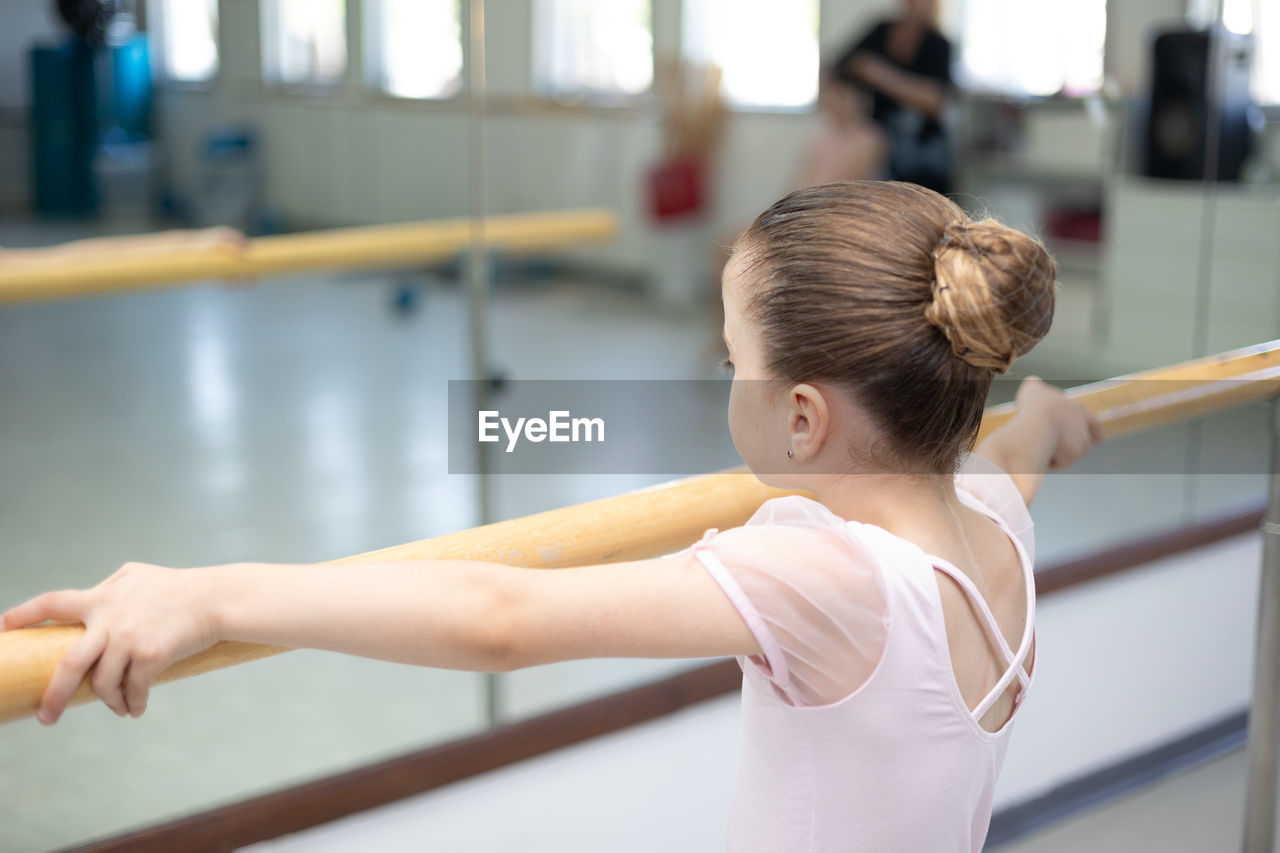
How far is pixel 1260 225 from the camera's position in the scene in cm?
329

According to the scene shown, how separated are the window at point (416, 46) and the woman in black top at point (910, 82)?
113 cm

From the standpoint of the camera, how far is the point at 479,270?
7.54 ft

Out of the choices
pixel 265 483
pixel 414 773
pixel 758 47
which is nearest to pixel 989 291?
pixel 414 773

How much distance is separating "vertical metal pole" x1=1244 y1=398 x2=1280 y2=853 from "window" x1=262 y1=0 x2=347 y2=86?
5.79ft

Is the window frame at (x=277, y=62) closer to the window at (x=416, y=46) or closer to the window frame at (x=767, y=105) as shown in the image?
the window at (x=416, y=46)

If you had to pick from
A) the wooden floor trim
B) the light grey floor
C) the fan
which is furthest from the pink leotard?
the fan

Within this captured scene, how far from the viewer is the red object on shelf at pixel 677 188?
2.82 metres

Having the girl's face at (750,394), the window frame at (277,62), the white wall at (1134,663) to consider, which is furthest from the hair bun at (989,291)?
the window frame at (277,62)

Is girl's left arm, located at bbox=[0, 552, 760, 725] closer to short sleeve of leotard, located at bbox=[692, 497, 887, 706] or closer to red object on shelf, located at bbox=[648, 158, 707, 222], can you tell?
short sleeve of leotard, located at bbox=[692, 497, 887, 706]

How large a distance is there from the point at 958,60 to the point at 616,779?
9.69 ft

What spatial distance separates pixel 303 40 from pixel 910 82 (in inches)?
68.0

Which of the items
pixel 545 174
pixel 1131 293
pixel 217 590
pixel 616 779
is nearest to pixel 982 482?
pixel 217 590

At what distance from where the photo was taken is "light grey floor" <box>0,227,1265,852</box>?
2115 millimetres

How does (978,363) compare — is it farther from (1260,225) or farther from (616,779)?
(1260,225)
